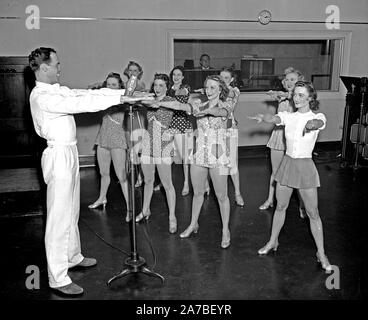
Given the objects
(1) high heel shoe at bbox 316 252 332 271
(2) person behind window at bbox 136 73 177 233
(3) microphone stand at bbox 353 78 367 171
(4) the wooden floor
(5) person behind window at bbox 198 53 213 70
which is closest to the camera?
(4) the wooden floor

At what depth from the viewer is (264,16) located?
7.62 m

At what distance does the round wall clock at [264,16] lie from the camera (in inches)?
300

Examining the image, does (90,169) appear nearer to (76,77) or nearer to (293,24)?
(76,77)

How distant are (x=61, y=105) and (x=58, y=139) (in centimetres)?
28

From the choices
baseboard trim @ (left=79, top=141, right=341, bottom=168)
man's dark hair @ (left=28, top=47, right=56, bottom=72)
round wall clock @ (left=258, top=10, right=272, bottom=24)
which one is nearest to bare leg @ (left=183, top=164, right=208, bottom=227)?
man's dark hair @ (left=28, top=47, right=56, bottom=72)

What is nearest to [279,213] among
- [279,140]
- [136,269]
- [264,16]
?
[279,140]

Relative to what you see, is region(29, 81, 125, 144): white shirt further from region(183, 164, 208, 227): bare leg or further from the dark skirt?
the dark skirt

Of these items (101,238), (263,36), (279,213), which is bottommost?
(101,238)

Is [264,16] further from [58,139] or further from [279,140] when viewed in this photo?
[58,139]

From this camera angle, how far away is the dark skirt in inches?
138

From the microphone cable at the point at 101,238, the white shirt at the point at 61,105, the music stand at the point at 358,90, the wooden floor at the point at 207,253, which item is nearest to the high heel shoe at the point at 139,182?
the wooden floor at the point at 207,253

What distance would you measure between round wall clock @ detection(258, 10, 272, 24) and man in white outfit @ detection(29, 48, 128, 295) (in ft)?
16.7

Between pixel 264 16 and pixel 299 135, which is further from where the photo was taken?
pixel 264 16

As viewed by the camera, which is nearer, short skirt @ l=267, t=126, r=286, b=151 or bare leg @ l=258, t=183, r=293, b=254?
bare leg @ l=258, t=183, r=293, b=254
